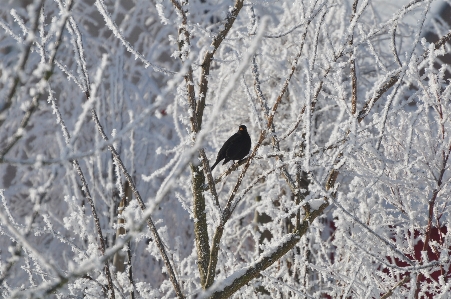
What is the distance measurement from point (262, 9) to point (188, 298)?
5.77 metres

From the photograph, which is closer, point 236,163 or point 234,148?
point 236,163

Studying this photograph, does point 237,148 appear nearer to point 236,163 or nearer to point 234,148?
point 234,148

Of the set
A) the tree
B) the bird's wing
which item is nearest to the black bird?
the bird's wing

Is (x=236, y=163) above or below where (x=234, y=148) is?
below

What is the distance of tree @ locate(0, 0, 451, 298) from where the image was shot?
5.43ft

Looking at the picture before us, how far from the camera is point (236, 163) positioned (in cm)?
245

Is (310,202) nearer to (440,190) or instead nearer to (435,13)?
(440,190)

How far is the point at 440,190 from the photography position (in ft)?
8.05

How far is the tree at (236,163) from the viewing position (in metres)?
1.66

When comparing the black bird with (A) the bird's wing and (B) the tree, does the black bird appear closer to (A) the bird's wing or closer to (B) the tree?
(A) the bird's wing

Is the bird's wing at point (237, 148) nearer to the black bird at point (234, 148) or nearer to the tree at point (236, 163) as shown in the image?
the black bird at point (234, 148)

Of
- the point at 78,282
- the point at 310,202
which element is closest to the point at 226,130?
the point at 78,282

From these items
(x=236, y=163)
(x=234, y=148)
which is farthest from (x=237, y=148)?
(x=236, y=163)

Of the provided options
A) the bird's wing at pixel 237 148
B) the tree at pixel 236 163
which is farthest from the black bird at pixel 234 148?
the tree at pixel 236 163
